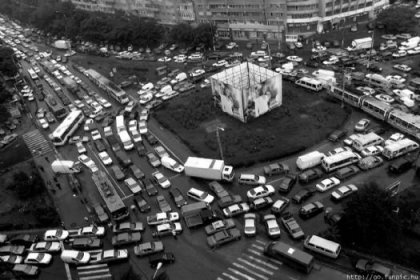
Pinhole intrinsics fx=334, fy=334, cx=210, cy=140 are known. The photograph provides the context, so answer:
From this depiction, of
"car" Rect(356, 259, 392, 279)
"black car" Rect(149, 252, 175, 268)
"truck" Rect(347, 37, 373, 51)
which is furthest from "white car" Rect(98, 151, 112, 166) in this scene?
"truck" Rect(347, 37, 373, 51)

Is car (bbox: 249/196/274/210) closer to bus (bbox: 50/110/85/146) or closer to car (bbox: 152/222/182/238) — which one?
car (bbox: 152/222/182/238)

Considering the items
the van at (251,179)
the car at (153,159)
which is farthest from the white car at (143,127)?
the van at (251,179)

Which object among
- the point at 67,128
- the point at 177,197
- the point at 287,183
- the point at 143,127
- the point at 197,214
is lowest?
the point at 197,214

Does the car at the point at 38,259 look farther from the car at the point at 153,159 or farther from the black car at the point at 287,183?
the black car at the point at 287,183

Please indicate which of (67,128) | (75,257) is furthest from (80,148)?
(75,257)

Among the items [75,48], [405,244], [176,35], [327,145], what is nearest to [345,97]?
[327,145]

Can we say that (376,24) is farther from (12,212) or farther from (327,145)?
(12,212)

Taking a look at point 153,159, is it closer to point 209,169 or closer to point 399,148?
point 209,169
